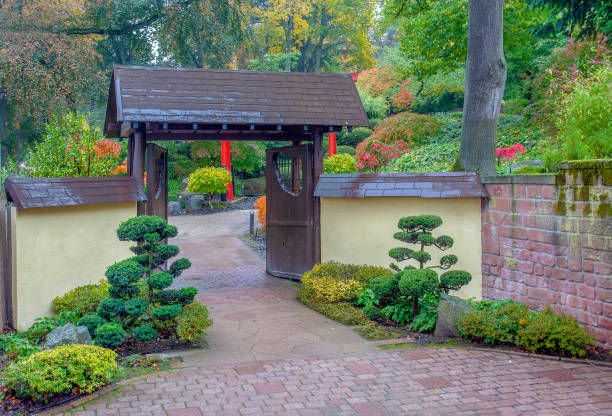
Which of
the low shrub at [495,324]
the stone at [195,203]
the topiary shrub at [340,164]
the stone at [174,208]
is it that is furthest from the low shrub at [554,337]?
the stone at [174,208]

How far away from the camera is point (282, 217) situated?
9.76 metres

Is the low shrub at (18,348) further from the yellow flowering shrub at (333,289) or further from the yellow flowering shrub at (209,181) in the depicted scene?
the yellow flowering shrub at (209,181)

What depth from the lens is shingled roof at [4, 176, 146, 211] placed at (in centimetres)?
613

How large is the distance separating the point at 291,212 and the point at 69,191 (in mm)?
3963

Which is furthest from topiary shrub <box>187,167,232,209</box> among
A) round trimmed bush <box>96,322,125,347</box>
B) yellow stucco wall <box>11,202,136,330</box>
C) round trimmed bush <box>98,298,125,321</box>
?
round trimmed bush <box>96,322,125,347</box>

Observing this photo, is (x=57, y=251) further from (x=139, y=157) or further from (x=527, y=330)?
(x=527, y=330)

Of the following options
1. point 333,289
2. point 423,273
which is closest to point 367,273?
point 333,289

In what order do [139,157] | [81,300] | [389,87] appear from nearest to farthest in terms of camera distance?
[81,300] → [139,157] → [389,87]

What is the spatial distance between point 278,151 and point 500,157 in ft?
18.6

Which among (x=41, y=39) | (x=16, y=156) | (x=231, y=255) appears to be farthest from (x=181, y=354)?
(x=16, y=156)

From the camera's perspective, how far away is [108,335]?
5246 millimetres

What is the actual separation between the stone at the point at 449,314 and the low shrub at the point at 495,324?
0.28 ft

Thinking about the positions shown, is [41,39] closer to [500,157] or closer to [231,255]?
[231,255]

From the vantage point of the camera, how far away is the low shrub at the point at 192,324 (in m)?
5.54
